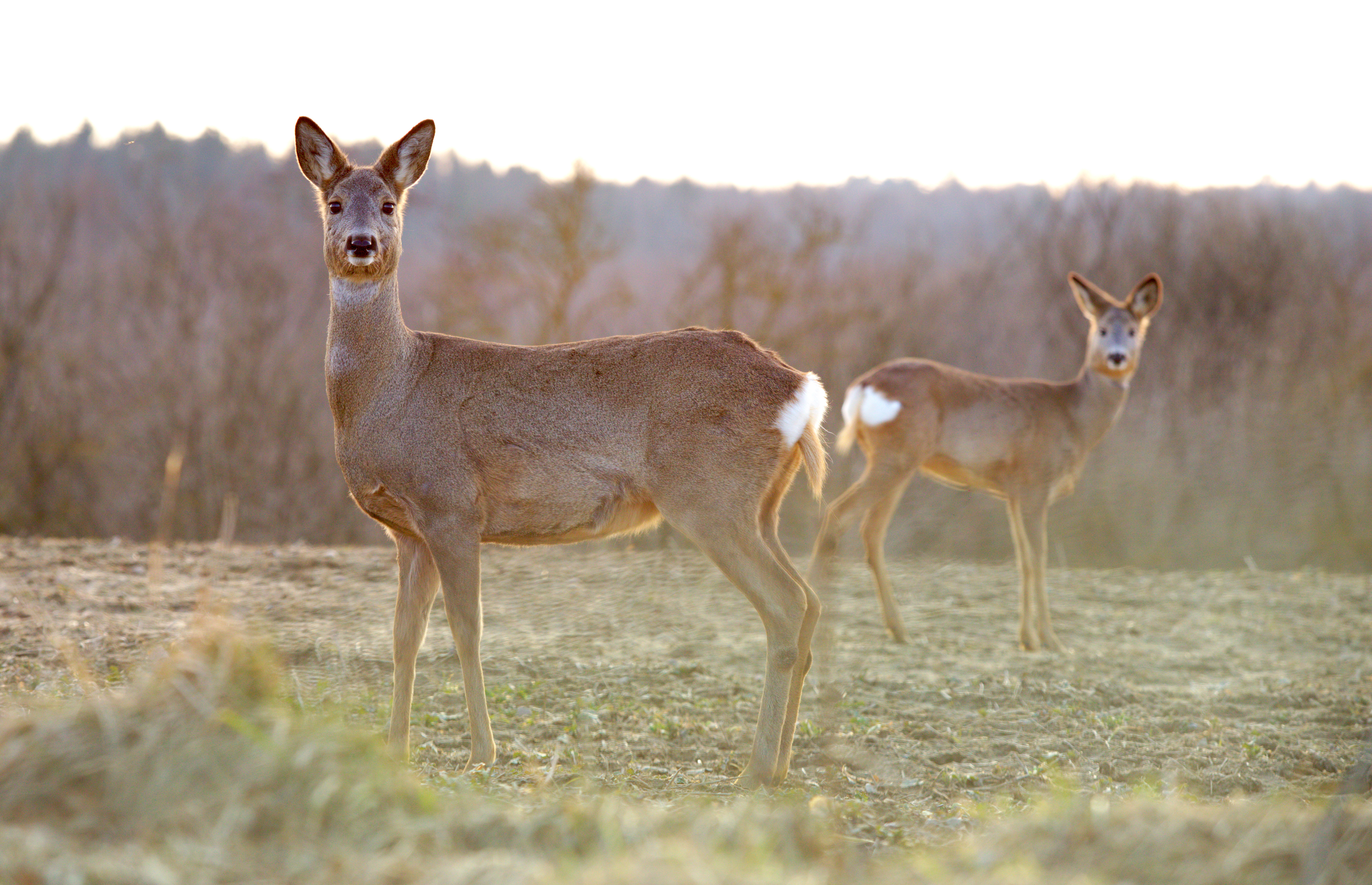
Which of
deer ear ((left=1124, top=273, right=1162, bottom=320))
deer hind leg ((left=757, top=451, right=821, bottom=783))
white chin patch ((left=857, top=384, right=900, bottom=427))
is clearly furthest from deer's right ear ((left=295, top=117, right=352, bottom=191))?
deer ear ((left=1124, top=273, right=1162, bottom=320))

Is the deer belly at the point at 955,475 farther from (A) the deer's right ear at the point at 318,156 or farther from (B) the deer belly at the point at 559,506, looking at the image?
(A) the deer's right ear at the point at 318,156

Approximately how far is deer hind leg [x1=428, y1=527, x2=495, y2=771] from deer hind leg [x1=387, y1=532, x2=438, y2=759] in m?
0.24

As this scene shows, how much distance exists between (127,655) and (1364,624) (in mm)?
9646

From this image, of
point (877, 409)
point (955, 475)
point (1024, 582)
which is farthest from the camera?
point (955, 475)

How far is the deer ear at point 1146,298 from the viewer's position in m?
10.6

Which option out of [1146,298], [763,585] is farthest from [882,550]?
[763,585]

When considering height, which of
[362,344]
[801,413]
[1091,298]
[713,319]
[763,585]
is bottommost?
[763,585]

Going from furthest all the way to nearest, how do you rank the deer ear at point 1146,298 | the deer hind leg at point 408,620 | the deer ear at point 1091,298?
1. the deer ear at point 1091,298
2. the deer ear at point 1146,298
3. the deer hind leg at point 408,620

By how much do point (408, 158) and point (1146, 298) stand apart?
7.80 meters

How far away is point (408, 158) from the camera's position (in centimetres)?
552

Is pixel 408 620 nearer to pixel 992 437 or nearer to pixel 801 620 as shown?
pixel 801 620

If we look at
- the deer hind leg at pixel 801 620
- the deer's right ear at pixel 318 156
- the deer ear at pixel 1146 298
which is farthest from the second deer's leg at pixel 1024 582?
the deer's right ear at pixel 318 156

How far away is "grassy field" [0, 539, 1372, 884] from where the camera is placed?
2344mm

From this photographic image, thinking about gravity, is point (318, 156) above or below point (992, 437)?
above
